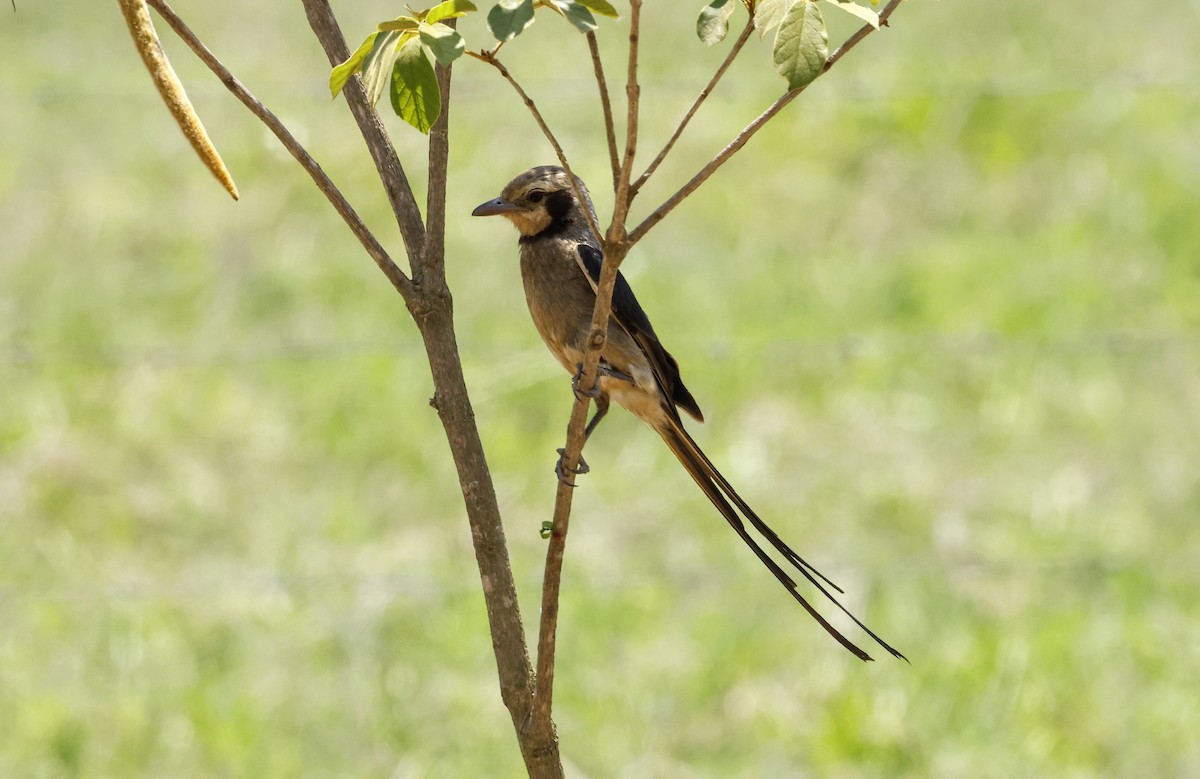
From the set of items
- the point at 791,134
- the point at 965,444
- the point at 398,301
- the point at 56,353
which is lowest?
the point at 965,444

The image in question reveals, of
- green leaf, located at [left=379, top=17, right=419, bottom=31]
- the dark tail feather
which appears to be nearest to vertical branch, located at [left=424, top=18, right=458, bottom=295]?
green leaf, located at [left=379, top=17, right=419, bottom=31]

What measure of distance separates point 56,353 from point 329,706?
2606 millimetres

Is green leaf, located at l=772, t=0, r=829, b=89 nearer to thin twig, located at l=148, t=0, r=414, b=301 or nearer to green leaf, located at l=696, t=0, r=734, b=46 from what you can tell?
green leaf, located at l=696, t=0, r=734, b=46

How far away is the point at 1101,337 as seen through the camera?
683 cm

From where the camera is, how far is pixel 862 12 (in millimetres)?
1468

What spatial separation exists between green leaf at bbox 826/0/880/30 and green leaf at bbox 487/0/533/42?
0.29 metres

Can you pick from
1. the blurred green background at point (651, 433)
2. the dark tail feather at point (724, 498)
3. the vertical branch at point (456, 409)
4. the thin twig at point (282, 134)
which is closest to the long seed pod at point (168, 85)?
the thin twig at point (282, 134)

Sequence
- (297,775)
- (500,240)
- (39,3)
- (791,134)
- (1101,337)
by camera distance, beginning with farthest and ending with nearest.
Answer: (39,3) → (791,134) → (500,240) → (1101,337) → (297,775)

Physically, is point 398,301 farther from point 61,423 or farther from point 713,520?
point 713,520

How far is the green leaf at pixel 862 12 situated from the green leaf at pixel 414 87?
1.32ft

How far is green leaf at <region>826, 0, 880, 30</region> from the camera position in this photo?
4.69ft

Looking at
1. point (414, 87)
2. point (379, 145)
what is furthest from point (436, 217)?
point (414, 87)

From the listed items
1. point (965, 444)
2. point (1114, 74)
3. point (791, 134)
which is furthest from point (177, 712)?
point (1114, 74)

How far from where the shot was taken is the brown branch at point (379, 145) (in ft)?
6.10
